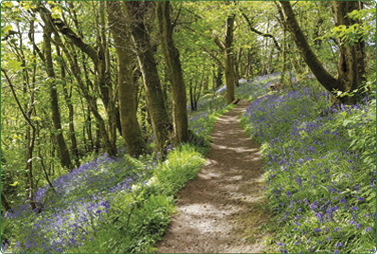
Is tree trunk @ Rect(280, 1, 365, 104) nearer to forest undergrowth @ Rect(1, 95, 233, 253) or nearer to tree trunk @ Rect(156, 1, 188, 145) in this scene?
tree trunk @ Rect(156, 1, 188, 145)

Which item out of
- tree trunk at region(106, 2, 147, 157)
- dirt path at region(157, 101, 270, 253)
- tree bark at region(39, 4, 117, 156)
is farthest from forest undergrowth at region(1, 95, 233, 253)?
tree bark at region(39, 4, 117, 156)

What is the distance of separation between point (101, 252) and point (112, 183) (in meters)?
4.15

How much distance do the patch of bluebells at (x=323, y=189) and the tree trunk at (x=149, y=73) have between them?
3761 mm

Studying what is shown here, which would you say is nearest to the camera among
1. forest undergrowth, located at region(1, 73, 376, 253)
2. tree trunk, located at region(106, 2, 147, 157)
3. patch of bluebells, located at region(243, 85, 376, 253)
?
patch of bluebells, located at region(243, 85, 376, 253)

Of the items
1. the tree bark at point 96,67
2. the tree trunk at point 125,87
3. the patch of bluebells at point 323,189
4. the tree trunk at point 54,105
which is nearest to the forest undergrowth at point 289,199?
the patch of bluebells at point 323,189

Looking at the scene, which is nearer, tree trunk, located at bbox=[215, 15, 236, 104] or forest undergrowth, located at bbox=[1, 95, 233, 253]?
forest undergrowth, located at bbox=[1, 95, 233, 253]

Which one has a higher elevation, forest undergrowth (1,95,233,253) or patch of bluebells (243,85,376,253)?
patch of bluebells (243,85,376,253)

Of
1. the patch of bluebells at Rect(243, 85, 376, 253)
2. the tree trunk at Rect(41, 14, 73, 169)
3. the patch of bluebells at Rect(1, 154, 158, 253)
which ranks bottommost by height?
the patch of bluebells at Rect(1, 154, 158, 253)

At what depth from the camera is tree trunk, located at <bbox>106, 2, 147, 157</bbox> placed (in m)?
Answer: 9.38

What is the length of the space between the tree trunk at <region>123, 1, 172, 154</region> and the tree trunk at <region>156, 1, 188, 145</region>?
49 centimetres

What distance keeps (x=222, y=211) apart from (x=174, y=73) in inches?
205

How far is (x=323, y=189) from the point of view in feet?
13.5

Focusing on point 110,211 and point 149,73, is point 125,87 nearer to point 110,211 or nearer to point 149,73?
point 149,73

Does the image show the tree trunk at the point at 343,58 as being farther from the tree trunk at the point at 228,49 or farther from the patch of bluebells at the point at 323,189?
the tree trunk at the point at 228,49
